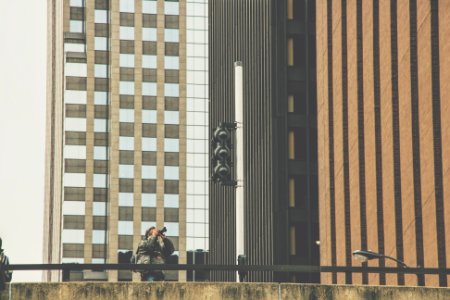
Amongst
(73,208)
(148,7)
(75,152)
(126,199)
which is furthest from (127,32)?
(73,208)

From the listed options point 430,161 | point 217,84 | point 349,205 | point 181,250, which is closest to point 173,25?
point 181,250

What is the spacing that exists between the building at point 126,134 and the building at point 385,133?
9190 cm

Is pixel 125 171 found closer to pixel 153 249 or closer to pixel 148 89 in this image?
pixel 148 89

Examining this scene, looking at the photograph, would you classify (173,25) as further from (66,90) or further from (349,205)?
(349,205)

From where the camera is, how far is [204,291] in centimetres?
2803

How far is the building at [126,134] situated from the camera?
162 m

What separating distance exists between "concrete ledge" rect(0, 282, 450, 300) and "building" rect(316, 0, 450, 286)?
17.5 metres

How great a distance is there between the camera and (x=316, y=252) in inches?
3236

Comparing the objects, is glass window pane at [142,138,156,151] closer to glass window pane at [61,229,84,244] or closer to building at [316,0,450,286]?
glass window pane at [61,229,84,244]

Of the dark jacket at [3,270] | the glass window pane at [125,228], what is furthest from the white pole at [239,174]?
the glass window pane at [125,228]

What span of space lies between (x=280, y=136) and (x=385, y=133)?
25532 mm

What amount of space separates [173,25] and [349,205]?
104510 millimetres

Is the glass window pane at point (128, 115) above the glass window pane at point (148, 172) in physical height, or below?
above

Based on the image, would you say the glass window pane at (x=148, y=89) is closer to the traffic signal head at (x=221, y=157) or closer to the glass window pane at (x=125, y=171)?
the glass window pane at (x=125, y=171)
